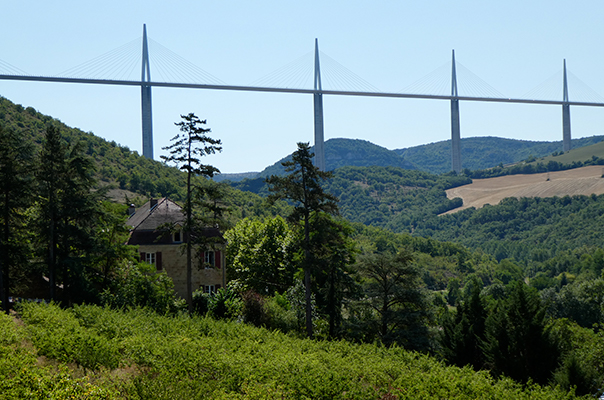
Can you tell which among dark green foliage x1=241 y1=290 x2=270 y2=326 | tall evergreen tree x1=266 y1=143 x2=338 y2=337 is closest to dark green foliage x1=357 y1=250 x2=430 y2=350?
tall evergreen tree x1=266 y1=143 x2=338 y2=337

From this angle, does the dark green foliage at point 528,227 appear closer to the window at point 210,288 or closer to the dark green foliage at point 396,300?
the dark green foliage at point 396,300

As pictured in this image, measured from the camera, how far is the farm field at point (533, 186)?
525ft

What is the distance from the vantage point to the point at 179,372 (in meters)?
13.3

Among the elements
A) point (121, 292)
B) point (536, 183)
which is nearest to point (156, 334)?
point (121, 292)

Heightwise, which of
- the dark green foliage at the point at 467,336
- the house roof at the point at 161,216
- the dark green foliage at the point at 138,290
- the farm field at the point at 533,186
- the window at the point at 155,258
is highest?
the farm field at the point at 533,186

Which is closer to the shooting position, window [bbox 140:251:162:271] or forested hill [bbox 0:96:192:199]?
window [bbox 140:251:162:271]

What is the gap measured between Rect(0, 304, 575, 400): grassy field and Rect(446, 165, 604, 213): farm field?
15552 centimetres

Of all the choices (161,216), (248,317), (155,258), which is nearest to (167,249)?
(155,258)

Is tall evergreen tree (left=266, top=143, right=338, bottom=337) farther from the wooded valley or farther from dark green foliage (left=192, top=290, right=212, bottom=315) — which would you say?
dark green foliage (left=192, top=290, right=212, bottom=315)

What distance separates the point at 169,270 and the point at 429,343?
15.5 metres

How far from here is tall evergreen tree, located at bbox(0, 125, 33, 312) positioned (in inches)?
1013

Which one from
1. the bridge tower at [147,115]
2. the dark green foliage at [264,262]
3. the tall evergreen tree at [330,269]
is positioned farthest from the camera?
the bridge tower at [147,115]

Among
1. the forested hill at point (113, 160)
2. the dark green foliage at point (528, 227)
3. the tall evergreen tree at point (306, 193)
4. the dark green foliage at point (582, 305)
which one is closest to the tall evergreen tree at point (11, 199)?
the tall evergreen tree at point (306, 193)

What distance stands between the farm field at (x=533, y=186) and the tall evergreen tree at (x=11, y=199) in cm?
15332
